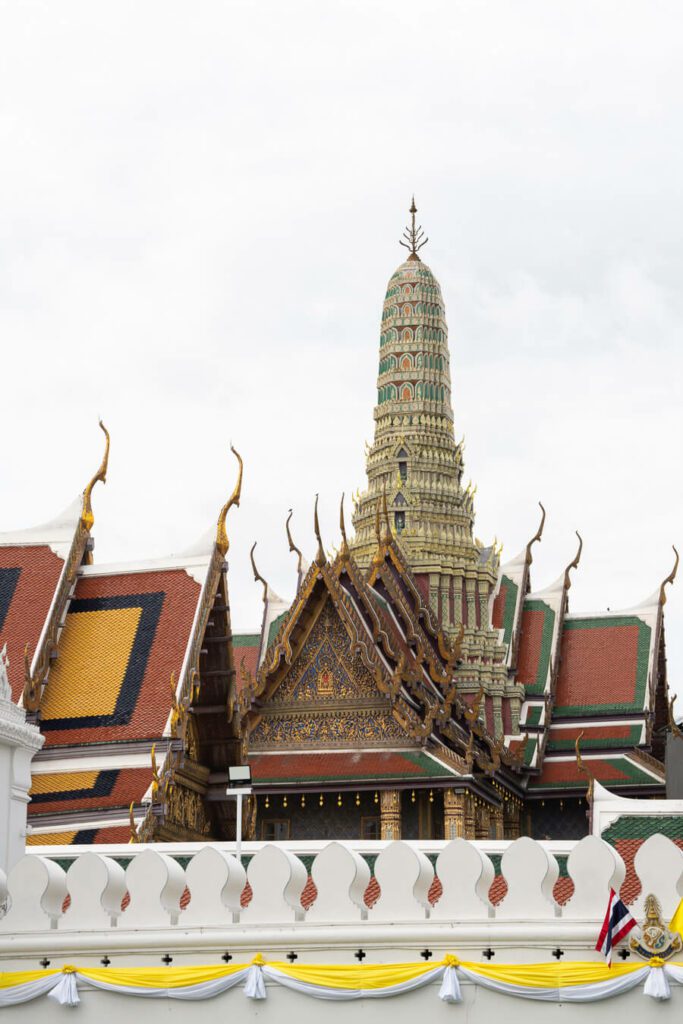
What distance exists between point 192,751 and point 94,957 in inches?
442

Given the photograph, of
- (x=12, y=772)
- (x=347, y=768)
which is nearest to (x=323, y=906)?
(x=12, y=772)

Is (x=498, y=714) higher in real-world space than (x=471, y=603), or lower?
lower

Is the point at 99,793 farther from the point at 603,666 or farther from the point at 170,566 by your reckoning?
the point at 603,666

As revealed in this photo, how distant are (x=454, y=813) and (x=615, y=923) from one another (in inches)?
709

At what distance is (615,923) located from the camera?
488 inches

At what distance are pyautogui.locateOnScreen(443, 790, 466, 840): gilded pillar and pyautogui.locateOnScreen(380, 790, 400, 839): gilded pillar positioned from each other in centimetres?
66

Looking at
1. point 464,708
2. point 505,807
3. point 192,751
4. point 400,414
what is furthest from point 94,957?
point 400,414

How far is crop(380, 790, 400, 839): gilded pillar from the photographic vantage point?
3030 cm

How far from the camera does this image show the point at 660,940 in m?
12.5

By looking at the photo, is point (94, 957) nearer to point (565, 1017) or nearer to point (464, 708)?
point (565, 1017)

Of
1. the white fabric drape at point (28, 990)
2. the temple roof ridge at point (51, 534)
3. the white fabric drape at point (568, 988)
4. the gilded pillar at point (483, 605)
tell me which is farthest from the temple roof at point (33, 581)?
the gilded pillar at point (483, 605)

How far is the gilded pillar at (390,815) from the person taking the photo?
30297 mm

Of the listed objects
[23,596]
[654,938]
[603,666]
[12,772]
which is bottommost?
[654,938]

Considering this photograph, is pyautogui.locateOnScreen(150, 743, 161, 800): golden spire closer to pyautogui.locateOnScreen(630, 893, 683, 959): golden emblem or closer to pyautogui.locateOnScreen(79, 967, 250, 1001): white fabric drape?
pyautogui.locateOnScreen(79, 967, 250, 1001): white fabric drape
